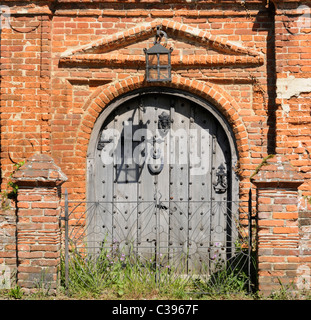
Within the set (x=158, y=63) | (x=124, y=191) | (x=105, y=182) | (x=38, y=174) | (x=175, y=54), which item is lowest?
(x=124, y=191)

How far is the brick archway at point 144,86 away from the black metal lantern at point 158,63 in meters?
0.31

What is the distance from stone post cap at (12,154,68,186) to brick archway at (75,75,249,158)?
117cm

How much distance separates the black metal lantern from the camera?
19.6 feet

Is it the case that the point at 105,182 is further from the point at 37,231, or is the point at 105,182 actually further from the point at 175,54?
the point at 175,54

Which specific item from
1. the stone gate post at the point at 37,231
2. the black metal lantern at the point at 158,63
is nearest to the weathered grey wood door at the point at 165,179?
the black metal lantern at the point at 158,63

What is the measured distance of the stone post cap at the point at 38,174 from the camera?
5082 mm

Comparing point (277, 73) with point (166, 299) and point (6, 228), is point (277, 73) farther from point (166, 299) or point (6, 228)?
point (6, 228)

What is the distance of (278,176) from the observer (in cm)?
503

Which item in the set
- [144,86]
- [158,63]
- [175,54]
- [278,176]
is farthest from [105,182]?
[278,176]

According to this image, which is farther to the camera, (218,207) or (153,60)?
(218,207)

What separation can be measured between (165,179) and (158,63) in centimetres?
157

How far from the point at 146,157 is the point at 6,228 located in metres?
2.07

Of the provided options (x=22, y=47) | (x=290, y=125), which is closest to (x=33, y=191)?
(x=22, y=47)

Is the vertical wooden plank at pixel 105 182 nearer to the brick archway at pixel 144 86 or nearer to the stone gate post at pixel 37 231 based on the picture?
the brick archway at pixel 144 86
